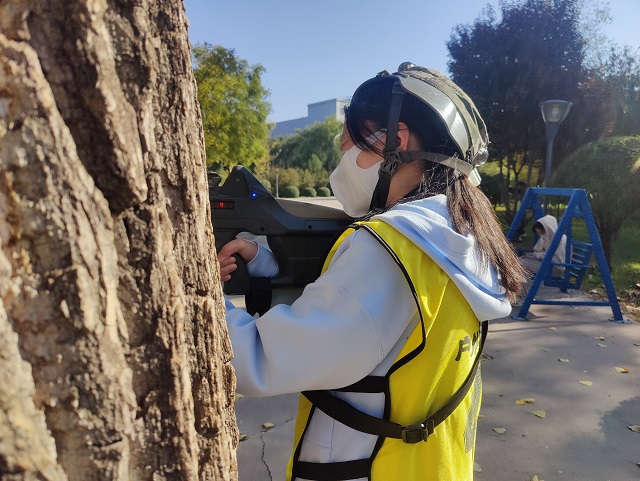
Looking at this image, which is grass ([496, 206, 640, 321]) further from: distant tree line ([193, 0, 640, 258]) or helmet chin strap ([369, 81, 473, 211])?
helmet chin strap ([369, 81, 473, 211])

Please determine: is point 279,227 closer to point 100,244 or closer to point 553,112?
point 100,244

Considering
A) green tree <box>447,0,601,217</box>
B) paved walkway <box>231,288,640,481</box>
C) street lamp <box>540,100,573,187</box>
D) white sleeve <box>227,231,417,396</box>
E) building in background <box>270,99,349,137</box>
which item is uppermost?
building in background <box>270,99,349,137</box>

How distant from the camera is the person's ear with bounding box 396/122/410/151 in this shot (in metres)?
1.42

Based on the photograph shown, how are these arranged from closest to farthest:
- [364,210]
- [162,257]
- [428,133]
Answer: [162,257]
[428,133]
[364,210]

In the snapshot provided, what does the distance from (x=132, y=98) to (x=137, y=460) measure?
54cm

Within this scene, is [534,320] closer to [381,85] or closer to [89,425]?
[381,85]

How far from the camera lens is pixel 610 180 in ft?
29.5

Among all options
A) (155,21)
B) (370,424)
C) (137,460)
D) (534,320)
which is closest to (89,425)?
(137,460)

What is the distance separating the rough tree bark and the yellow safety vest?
0.46m

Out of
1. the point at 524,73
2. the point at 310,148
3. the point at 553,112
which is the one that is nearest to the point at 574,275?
the point at 553,112

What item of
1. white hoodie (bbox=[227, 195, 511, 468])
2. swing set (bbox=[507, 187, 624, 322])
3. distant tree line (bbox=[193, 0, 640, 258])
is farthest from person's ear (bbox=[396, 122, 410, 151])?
distant tree line (bbox=[193, 0, 640, 258])

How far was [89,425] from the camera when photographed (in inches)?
26.7

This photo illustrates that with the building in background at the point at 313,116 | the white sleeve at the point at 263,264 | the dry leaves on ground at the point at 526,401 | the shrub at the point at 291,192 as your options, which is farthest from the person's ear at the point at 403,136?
the building in background at the point at 313,116

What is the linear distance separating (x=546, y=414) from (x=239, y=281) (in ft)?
10.6
